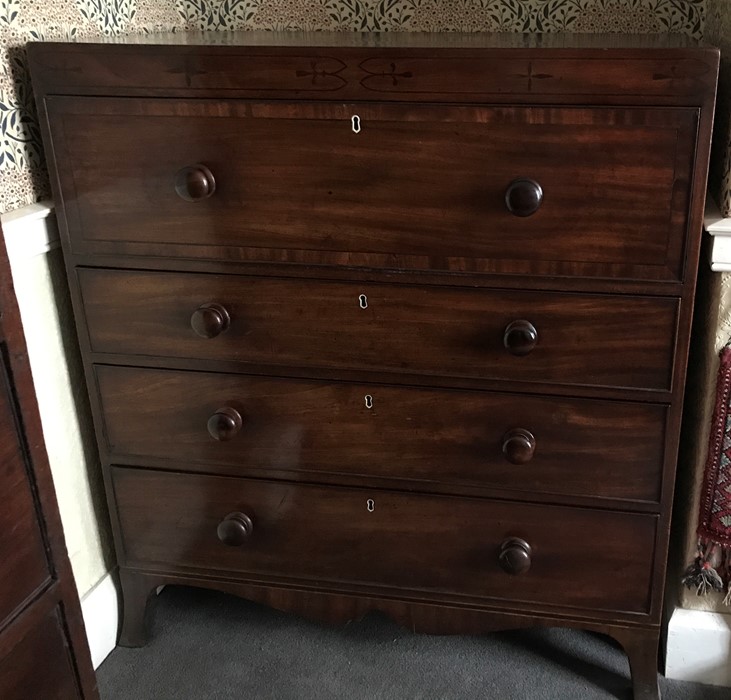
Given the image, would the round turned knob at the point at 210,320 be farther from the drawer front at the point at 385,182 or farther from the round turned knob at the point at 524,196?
the round turned knob at the point at 524,196

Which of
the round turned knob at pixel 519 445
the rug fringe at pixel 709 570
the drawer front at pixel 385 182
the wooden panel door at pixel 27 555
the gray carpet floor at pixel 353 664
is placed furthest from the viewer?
the gray carpet floor at pixel 353 664

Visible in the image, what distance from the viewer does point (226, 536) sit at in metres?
1.42

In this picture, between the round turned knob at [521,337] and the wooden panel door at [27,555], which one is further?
the round turned knob at [521,337]

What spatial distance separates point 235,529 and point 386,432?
1.04 ft

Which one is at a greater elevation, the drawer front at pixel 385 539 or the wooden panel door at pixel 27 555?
the wooden panel door at pixel 27 555

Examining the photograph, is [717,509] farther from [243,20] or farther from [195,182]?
[243,20]

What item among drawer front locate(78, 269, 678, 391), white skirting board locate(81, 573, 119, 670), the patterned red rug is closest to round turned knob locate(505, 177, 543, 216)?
drawer front locate(78, 269, 678, 391)

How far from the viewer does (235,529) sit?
1414 mm

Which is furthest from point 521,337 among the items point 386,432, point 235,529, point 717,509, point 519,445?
point 235,529

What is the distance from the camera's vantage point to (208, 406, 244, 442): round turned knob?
1.35 meters

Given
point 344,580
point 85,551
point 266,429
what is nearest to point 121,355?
point 266,429

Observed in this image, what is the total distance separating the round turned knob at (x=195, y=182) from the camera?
1195 mm

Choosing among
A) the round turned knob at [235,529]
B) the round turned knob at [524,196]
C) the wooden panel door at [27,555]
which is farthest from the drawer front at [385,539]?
the round turned knob at [524,196]

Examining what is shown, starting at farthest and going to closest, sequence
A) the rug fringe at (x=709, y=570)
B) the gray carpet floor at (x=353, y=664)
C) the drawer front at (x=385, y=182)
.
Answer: the gray carpet floor at (x=353, y=664) → the rug fringe at (x=709, y=570) → the drawer front at (x=385, y=182)
